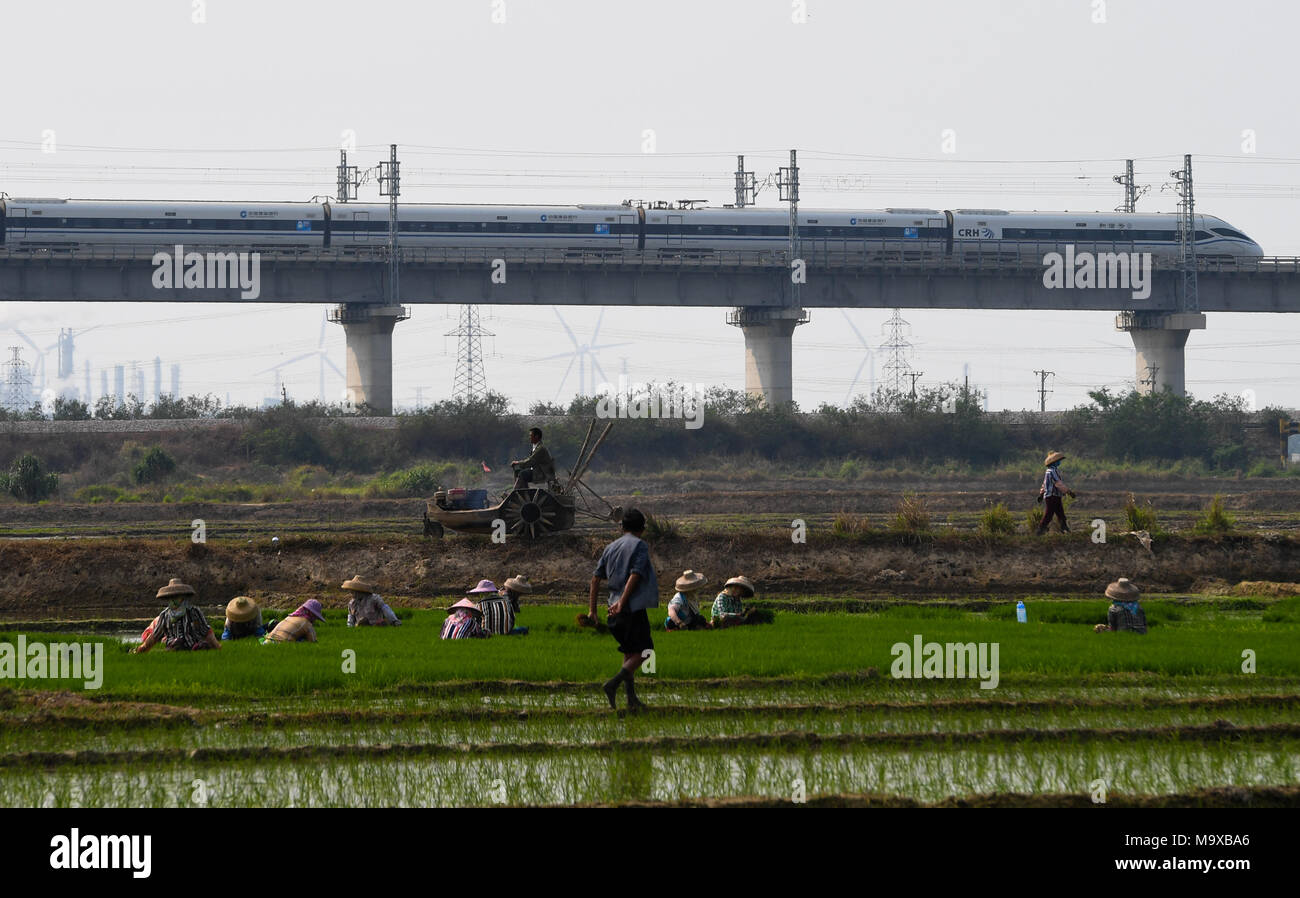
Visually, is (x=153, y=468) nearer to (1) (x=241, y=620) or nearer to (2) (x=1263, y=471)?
(1) (x=241, y=620)

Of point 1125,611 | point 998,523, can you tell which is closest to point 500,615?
point 1125,611

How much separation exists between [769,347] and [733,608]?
49.8m

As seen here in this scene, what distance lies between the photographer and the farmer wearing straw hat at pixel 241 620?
57.1 ft

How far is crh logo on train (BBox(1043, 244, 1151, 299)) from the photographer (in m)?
65.6

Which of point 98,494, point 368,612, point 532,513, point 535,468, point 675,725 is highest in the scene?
point 535,468

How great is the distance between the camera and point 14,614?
23156mm

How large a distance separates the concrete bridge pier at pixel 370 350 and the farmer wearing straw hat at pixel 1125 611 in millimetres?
48080

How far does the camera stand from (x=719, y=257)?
64.3m

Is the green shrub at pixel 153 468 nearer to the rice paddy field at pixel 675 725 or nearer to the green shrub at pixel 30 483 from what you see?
the green shrub at pixel 30 483

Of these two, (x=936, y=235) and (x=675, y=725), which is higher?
(x=936, y=235)
